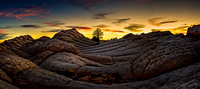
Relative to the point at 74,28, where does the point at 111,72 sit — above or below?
below

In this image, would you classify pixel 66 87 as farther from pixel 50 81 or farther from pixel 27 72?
pixel 27 72

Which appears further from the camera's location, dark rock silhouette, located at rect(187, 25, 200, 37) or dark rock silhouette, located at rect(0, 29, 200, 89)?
dark rock silhouette, located at rect(187, 25, 200, 37)

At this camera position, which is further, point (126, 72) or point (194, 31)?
point (194, 31)

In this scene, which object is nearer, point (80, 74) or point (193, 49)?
point (193, 49)

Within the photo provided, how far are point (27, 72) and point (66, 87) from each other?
2.31 metres

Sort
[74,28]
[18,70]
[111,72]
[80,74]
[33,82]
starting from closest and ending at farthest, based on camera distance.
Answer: [33,82]
[18,70]
[111,72]
[80,74]
[74,28]

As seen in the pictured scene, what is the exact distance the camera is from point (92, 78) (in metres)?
6.66

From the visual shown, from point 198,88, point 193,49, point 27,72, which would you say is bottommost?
point 27,72

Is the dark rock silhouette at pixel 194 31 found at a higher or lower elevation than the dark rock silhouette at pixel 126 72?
higher

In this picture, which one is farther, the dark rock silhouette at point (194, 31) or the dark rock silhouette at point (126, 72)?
the dark rock silhouette at point (194, 31)

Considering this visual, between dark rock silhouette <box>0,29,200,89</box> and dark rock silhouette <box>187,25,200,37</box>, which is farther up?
dark rock silhouette <box>187,25,200,37</box>

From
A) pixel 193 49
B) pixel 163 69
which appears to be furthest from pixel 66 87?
pixel 193 49

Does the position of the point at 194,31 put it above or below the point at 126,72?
above

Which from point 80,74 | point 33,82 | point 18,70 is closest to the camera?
point 33,82
